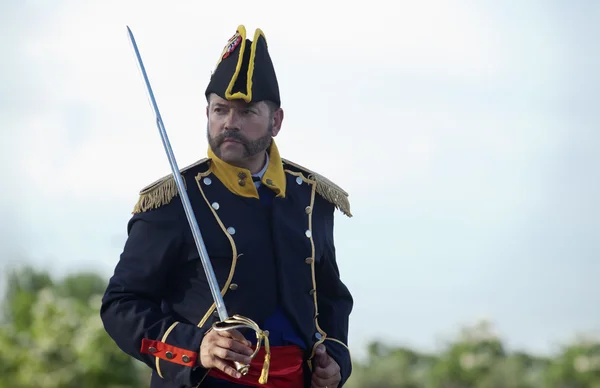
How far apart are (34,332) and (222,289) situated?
619cm

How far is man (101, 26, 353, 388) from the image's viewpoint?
4.14m

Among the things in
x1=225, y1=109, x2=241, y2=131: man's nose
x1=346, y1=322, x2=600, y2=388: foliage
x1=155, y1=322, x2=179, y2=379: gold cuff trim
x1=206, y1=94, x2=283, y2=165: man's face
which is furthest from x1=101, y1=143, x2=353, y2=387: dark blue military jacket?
x1=346, y1=322, x2=600, y2=388: foliage

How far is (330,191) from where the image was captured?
484 cm

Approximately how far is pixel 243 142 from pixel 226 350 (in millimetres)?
964

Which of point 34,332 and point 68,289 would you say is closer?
point 34,332

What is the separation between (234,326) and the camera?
3816 millimetres

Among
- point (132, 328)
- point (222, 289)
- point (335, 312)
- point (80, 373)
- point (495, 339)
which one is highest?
point (495, 339)

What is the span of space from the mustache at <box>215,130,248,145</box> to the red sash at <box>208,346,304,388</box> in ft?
2.95

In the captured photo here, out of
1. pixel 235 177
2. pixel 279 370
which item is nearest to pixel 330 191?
pixel 235 177

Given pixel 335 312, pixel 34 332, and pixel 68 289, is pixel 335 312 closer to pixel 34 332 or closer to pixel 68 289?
pixel 34 332

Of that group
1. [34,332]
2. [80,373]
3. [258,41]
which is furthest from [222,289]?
[34,332]

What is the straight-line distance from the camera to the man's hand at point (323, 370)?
14.5ft

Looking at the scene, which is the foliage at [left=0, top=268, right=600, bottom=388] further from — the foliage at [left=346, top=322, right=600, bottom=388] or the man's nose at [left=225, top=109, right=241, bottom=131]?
the man's nose at [left=225, top=109, right=241, bottom=131]

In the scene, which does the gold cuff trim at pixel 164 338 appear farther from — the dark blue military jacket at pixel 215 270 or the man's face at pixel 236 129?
the man's face at pixel 236 129
